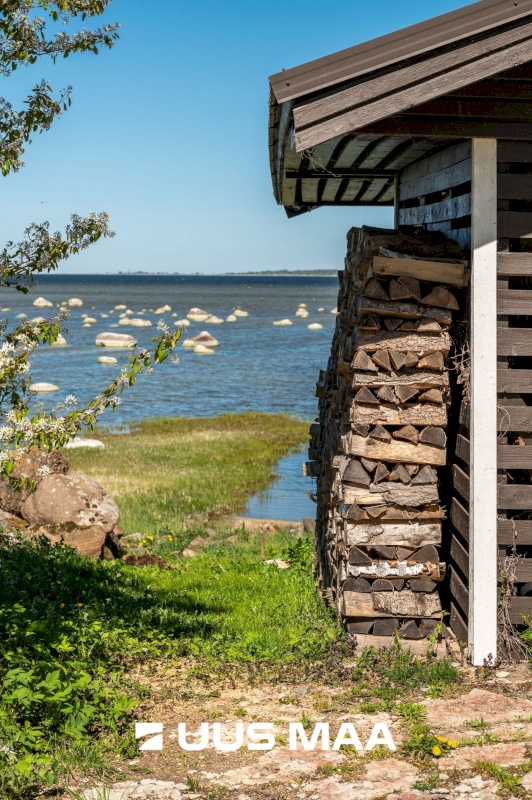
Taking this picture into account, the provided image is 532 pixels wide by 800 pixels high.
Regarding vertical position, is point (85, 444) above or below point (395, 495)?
below

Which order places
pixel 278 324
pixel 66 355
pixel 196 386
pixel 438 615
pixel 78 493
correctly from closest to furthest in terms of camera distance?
pixel 438 615 < pixel 78 493 < pixel 196 386 < pixel 66 355 < pixel 278 324

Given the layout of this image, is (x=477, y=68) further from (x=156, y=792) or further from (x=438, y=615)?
(x=156, y=792)

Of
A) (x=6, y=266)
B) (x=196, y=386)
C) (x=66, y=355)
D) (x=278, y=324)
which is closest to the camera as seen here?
(x=6, y=266)

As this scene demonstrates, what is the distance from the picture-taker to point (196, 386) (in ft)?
126

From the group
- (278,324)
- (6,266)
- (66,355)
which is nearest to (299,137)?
(6,266)

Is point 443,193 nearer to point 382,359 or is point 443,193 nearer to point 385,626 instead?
point 382,359

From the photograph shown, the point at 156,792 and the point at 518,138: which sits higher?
the point at 518,138

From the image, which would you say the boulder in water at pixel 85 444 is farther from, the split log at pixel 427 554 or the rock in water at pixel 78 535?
the split log at pixel 427 554

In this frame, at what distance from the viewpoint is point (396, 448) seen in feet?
22.6

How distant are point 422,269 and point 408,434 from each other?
1.30 m

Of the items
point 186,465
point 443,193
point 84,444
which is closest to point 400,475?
point 443,193

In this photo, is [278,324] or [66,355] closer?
[66,355]

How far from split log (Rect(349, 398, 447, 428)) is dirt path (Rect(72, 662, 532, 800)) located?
194cm

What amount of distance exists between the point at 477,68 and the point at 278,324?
72.3 m
